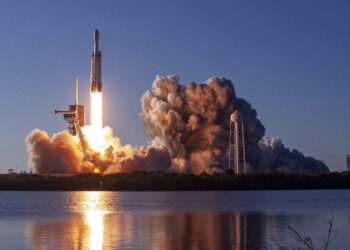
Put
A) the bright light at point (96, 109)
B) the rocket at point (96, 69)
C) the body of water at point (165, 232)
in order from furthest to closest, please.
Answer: the rocket at point (96, 69), the bright light at point (96, 109), the body of water at point (165, 232)

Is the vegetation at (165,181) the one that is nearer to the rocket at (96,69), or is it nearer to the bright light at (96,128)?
the bright light at (96,128)

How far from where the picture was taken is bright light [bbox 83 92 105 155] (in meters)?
108

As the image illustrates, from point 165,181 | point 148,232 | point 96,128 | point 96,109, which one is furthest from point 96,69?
point 148,232

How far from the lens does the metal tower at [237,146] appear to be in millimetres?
115688

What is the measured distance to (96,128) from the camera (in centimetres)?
11188

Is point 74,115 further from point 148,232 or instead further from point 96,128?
point 148,232

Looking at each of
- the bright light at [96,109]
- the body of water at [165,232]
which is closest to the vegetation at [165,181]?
the bright light at [96,109]

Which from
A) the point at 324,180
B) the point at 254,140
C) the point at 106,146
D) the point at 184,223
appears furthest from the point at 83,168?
the point at 184,223

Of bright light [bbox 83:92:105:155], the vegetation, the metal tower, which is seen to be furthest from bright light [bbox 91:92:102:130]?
the metal tower

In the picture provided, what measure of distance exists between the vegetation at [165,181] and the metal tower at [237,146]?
249cm

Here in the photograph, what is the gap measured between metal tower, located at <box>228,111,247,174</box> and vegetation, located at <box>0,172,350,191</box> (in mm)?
2488

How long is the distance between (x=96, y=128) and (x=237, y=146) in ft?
86.5

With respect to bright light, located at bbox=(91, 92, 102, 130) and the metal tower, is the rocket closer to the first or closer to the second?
bright light, located at bbox=(91, 92, 102, 130)

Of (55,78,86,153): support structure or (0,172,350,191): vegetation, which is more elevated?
(55,78,86,153): support structure
